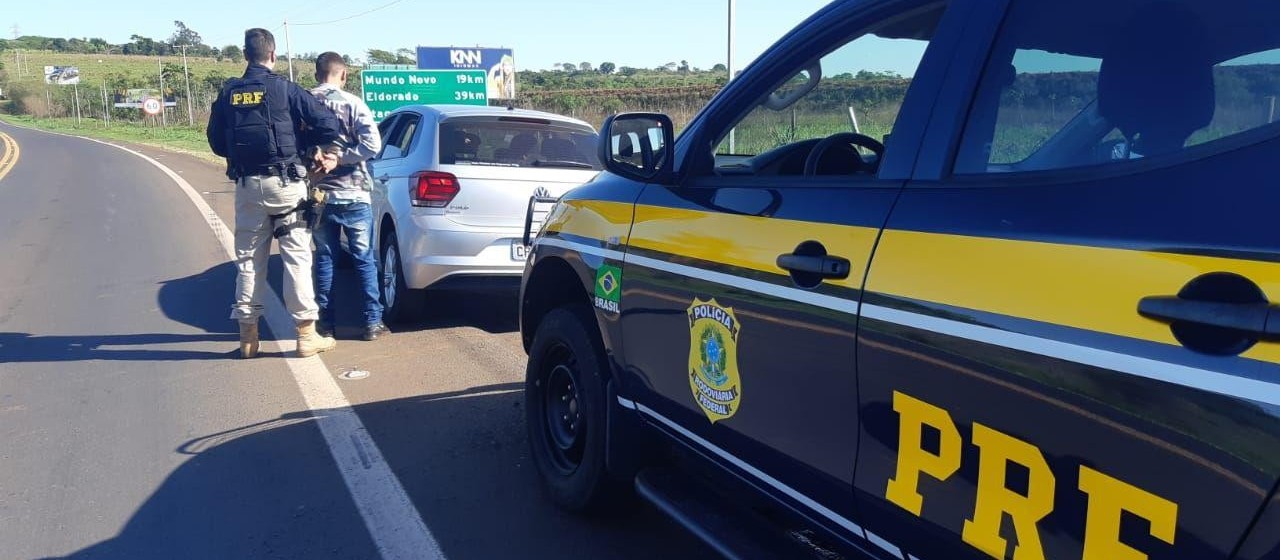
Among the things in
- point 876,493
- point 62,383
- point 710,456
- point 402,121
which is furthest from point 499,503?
point 402,121

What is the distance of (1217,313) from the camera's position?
1.35 metres

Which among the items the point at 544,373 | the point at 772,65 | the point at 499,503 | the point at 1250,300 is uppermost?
the point at 772,65

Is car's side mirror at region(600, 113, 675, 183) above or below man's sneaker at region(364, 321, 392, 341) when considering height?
above

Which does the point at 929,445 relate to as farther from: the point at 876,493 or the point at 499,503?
the point at 499,503

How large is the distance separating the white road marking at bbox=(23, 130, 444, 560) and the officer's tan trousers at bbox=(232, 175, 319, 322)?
38 centimetres

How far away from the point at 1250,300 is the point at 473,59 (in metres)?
30.8

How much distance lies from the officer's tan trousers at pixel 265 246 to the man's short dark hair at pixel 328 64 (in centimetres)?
87

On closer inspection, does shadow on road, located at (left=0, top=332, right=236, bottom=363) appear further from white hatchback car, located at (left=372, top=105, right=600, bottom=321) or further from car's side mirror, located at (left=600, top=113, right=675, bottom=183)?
car's side mirror, located at (left=600, top=113, right=675, bottom=183)

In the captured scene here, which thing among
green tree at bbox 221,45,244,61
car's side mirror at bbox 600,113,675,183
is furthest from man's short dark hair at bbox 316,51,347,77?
green tree at bbox 221,45,244,61

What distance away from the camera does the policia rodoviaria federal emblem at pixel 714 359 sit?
2.46 metres

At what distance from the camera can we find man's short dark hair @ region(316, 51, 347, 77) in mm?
6168

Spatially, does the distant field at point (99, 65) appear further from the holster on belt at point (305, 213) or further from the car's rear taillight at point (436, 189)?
the car's rear taillight at point (436, 189)

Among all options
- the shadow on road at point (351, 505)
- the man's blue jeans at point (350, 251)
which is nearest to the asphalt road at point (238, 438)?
the shadow on road at point (351, 505)

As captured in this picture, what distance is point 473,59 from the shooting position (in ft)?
100
